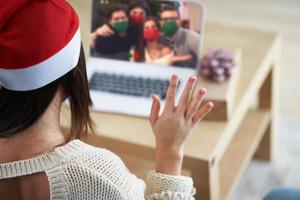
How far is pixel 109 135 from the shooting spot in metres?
1.37

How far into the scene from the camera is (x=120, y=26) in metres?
1.51

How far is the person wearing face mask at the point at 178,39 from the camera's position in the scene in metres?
1.48

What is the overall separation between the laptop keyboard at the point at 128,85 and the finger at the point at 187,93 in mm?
408

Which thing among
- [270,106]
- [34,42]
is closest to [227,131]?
[270,106]

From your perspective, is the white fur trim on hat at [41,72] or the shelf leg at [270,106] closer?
the white fur trim on hat at [41,72]

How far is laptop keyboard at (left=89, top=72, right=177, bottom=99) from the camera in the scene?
4.81ft

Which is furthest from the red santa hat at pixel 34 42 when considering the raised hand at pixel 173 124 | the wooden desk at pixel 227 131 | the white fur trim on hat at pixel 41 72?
the wooden desk at pixel 227 131

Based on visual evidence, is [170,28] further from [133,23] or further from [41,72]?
[41,72]

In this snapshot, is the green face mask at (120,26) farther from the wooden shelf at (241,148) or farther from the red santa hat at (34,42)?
the red santa hat at (34,42)

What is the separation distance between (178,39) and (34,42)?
0.71 meters

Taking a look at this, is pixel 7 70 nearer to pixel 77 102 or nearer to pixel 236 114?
pixel 77 102

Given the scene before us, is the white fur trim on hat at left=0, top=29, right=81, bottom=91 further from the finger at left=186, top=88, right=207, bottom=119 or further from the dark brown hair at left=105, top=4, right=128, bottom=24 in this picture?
the dark brown hair at left=105, top=4, right=128, bottom=24

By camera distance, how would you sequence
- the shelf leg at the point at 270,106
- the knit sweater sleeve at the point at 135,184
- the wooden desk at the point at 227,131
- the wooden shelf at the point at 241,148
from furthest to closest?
the shelf leg at the point at 270,106 → the wooden shelf at the point at 241,148 → the wooden desk at the point at 227,131 → the knit sweater sleeve at the point at 135,184

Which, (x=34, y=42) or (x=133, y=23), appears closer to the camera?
(x=34, y=42)
